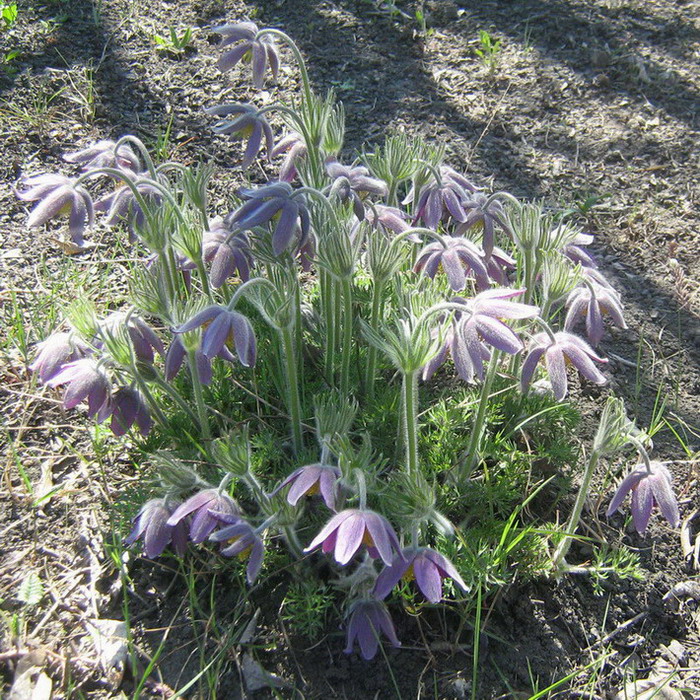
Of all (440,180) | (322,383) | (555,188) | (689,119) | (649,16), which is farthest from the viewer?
(649,16)

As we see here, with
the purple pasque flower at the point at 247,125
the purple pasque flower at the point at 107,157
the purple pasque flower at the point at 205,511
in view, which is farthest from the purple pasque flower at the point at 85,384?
the purple pasque flower at the point at 247,125

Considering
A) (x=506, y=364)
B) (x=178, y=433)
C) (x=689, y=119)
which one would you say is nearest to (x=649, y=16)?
(x=689, y=119)

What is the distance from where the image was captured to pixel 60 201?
189 cm

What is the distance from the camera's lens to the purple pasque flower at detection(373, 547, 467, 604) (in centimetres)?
145

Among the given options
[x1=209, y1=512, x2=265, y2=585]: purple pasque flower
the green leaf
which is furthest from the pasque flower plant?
the green leaf

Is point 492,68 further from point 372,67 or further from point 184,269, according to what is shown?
point 184,269

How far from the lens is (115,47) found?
371cm

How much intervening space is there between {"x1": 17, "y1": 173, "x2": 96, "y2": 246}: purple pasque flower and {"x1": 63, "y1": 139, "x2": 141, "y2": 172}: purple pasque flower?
10cm

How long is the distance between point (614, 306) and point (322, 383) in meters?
0.84

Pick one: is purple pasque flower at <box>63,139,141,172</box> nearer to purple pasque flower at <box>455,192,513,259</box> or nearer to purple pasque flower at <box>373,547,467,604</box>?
purple pasque flower at <box>455,192,513,259</box>

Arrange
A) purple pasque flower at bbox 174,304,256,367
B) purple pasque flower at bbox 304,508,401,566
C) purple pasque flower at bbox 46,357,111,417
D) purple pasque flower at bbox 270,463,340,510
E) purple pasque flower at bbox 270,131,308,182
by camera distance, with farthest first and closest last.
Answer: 1. purple pasque flower at bbox 270,131,308,182
2. purple pasque flower at bbox 46,357,111,417
3. purple pasque flower at bbox 174,304,256,367
4. purple pasque flower at bbox 270,463,340,510
5. purple pasque flower at bbox 304,508,401,566

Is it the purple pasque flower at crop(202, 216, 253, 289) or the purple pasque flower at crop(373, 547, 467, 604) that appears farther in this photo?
the purple pasque flower at crop(202, 216, 253, 289)

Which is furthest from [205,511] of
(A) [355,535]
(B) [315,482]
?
(A) [355,535]

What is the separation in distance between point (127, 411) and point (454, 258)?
2.92 feet
